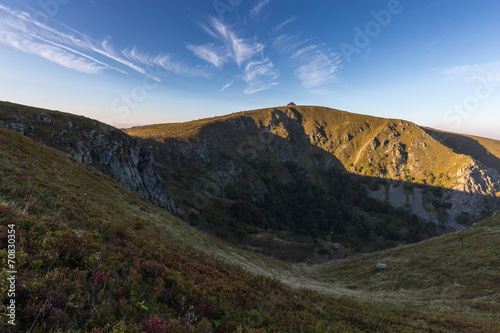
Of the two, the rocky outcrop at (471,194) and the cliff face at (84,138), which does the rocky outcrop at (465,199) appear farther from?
the cliff face at (84,138)

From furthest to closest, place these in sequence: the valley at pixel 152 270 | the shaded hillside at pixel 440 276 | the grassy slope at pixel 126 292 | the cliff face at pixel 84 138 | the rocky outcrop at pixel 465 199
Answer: the rocky outcrop at pixel 465 199 → the cliff face at pixel 84 138 → the shaded hillside at pixel 440 276 → the valley at pixel 152 270 → the grassy slope at pixel 126 292

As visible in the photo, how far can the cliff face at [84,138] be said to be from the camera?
133ft

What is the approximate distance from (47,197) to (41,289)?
10925mm

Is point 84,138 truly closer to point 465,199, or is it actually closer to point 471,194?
point 465,199

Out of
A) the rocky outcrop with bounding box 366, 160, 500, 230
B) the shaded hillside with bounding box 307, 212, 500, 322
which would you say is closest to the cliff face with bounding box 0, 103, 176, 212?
the shaded hillside with bounding box 307, 212, 500, 322

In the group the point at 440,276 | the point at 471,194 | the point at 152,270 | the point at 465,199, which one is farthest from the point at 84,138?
the point at 471,194

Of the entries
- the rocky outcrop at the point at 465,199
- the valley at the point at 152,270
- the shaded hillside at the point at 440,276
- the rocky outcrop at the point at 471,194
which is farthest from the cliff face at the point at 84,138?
the rocky outcrop at the point at 471,194

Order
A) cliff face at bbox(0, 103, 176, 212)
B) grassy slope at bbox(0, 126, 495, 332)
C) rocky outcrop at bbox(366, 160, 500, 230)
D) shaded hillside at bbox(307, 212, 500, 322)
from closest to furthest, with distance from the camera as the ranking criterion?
grassy slope at bbox(0, 126, 495, 332) → shaded hillside at bbox(307, 212, 500, 322) → cliff face at bbox(0, 103, 176, 212) → rocky outcrop at bbox(366, 160, 500, 230)

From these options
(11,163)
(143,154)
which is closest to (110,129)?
(143,154)

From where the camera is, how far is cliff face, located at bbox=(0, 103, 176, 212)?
4047 centimetres

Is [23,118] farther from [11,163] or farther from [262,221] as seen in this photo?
[262,221]

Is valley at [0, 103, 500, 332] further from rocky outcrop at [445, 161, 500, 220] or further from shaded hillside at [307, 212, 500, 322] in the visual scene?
rocky outcrop at [445, 161, 500, 220]

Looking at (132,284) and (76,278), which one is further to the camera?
(132,284)

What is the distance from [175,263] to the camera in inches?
329
